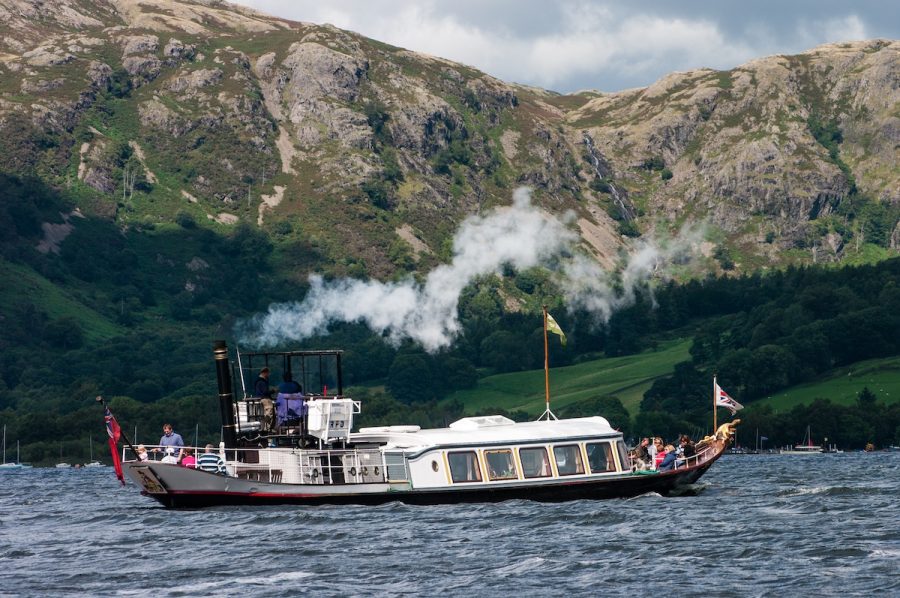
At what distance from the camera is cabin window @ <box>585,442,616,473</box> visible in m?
81.6

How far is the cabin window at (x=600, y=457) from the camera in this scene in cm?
8162

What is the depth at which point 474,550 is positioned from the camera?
6216cm

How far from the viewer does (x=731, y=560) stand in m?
58.5

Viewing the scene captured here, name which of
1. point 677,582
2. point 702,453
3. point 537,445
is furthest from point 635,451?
point 677,582

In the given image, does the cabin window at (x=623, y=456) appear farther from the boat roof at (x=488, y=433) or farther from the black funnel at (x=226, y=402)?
the black funnel at (x=226, y=402)

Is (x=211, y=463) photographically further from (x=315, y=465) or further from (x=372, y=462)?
(x=372, y=462)

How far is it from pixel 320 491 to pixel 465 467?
8023 mm

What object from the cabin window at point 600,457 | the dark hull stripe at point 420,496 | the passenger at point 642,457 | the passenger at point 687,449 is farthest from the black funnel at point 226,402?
the passenger at point 687,449

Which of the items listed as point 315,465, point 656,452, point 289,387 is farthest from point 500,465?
point 289,387

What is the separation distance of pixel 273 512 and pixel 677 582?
31.2 meters

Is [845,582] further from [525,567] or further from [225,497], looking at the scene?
[225,497]

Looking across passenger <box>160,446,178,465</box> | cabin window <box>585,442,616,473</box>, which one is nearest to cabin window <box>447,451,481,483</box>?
cabin window <box>585,442,616,473</box>

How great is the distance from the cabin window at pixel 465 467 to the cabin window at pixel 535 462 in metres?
2.55

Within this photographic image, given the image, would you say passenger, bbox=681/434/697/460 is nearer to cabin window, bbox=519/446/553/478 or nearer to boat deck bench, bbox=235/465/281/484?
cabin window, bbox=519/446/553/478
